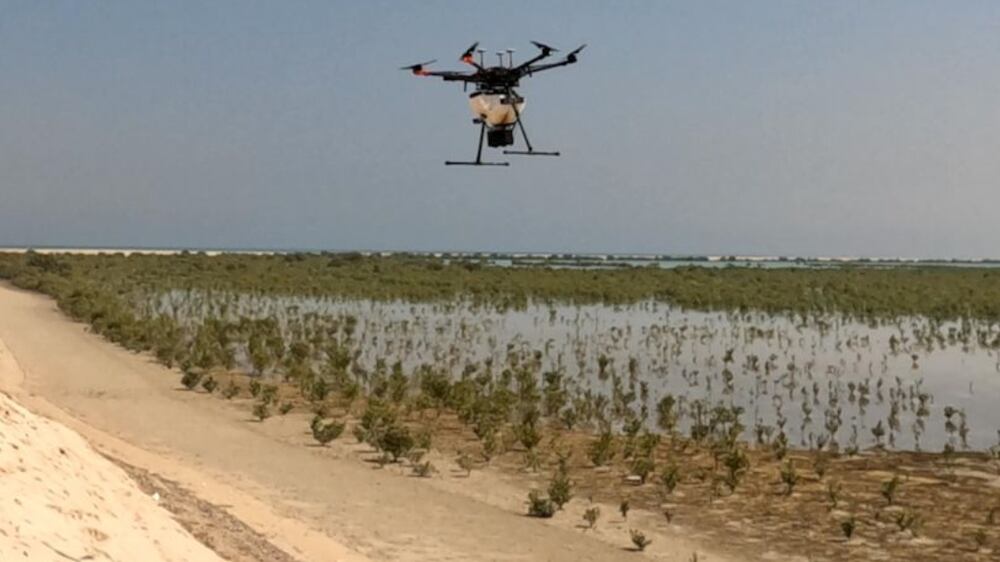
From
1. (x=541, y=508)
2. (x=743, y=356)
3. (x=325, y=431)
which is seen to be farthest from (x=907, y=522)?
(x=743, y=356)

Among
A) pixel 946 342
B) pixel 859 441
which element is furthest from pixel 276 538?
pixel 946 342

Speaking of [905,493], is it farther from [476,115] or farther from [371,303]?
[371,303]

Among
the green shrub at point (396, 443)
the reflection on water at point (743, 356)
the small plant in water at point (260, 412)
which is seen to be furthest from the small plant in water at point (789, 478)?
the small plant in water at point (260, 412)

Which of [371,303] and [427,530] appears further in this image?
[371,303]

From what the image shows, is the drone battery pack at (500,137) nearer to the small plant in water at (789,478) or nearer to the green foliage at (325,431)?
the green foliage at (325,431)

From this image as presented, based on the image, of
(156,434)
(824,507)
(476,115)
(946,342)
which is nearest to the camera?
(824,507)

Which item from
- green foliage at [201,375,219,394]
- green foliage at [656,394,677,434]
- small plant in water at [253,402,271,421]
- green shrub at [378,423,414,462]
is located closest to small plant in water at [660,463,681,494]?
green foliage at [656,394,677,434]
